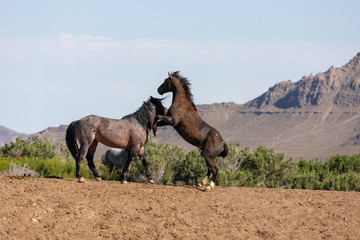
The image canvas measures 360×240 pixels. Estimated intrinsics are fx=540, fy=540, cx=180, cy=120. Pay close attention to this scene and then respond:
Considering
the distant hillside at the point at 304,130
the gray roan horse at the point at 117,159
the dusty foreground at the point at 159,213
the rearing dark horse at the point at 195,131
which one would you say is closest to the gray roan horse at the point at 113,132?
the rearing dark horse at the point at 195,131

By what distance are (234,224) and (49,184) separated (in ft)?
13.9

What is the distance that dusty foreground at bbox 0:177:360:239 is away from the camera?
10180 mm

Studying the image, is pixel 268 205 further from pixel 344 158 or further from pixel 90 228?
pixel 344 158

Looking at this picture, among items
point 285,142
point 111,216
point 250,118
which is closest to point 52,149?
point 111,216

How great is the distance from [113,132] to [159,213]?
114 inches

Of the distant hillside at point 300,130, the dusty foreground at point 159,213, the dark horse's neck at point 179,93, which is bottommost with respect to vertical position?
the distant hillside at point 300,130

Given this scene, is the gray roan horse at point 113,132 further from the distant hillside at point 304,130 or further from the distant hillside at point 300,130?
the distant hillside at point 304,130

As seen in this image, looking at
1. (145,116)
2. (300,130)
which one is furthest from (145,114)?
(300,130)

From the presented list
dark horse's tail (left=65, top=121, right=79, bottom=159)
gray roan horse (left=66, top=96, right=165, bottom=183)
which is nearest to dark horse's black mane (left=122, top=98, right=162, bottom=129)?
gray roan horse (left=66, top=96, right=165, bottom=183)

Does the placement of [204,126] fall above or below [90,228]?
above

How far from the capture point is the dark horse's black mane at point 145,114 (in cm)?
1357

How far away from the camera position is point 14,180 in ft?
40.4

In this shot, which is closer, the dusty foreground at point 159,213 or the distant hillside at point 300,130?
the dusty foreground at point 159,213

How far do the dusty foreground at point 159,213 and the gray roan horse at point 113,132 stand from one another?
0.84 metres
